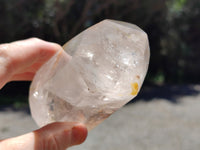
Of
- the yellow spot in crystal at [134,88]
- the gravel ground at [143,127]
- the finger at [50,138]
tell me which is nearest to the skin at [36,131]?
the finger at [50,138]

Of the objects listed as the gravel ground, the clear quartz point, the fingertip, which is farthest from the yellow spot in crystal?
the gravel ground

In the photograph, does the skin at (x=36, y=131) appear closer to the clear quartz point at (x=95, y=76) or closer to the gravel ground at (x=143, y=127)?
the clear quartz point at (x=95, y=76)

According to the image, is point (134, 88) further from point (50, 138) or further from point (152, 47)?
point (152, 47)

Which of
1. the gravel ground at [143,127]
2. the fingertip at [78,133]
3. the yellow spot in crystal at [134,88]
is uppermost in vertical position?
the yellow spot in crystal at [134,88]

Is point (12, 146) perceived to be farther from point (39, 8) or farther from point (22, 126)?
point (39, 8)

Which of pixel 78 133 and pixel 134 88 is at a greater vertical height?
pixel 134 88

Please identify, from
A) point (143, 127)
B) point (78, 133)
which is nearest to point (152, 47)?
point (143, 127)
